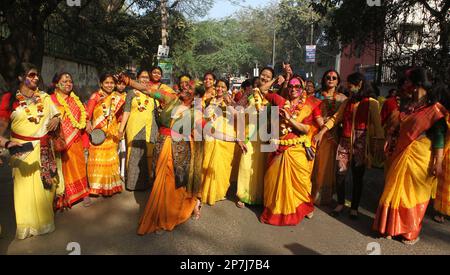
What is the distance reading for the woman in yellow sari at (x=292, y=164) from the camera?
4285mm

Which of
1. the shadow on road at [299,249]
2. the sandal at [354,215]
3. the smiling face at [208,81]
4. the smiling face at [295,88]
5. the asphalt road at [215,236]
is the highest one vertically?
the smiling face at [208,81]

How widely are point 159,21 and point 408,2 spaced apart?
11.5 metres

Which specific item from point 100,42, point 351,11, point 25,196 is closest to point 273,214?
point 25,196

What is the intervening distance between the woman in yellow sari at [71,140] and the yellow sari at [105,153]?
18 centimetres

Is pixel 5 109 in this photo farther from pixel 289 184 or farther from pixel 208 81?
pixel 289 184

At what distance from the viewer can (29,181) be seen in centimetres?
378

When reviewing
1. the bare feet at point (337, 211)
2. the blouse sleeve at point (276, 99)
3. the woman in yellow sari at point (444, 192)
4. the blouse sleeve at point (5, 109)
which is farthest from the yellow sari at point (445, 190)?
the blouse sleeve at point (5, 109)

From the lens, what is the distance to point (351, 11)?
29.3 ft

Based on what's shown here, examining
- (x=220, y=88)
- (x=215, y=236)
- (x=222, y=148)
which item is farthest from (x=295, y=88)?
(x=215, y=236)

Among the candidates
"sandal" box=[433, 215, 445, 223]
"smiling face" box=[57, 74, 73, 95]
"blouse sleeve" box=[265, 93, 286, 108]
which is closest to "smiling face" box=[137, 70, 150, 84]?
"smiling face" box=[57, 74, 73, 95]

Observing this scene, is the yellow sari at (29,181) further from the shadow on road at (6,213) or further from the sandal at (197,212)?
the sandal at (197,212)

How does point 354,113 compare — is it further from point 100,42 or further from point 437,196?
point 100,42

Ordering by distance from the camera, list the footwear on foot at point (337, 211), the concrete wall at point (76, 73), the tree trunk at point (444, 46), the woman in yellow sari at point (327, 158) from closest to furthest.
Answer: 1. the footwear on foot at point (337, 211)
2. the woman in yellow sari at point (327, 158)
3. the tree trunk at point (444, 46)
4. the concrete wall at point (76, 73)
